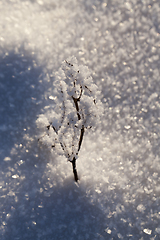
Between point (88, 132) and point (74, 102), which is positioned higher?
point (88, 132)

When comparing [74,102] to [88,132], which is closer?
[74,102]

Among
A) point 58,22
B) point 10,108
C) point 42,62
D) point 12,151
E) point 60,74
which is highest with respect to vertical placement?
point 58,22

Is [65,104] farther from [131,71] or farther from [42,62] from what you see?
[131,71]

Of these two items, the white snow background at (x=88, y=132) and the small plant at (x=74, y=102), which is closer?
the small plant at (x=74, y=102)

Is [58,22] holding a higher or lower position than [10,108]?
higher

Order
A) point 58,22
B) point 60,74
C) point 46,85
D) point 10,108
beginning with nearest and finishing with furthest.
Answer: point 60,74 < point 10,108 < point 46,85 < point 58,22

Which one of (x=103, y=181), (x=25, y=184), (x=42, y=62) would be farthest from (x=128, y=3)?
(x=25, y=184)

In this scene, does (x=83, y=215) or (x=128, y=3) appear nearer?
(x=83, y=215)

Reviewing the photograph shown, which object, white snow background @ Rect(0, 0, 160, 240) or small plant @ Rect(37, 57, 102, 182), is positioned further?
white snow background @ Rect(0, 0, 160, 240)
